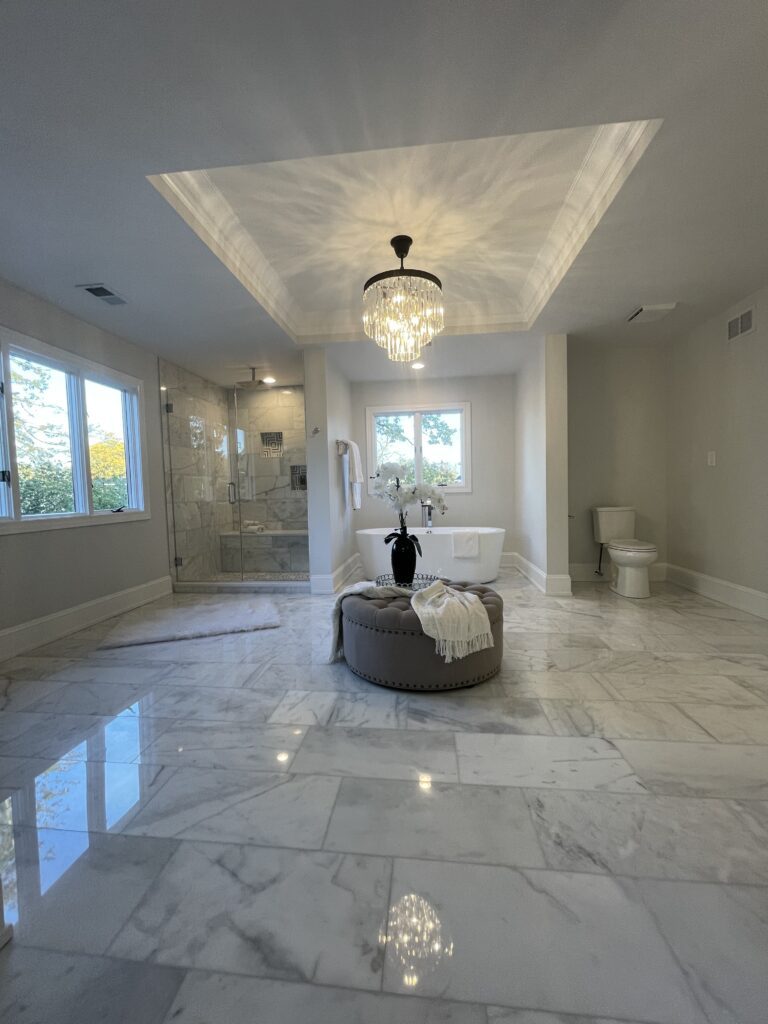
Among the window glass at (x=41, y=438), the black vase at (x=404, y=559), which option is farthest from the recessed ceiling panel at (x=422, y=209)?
the black vase at (x=404, y=559)

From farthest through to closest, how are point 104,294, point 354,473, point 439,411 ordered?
point 439,411
point 354,473
point 104,294

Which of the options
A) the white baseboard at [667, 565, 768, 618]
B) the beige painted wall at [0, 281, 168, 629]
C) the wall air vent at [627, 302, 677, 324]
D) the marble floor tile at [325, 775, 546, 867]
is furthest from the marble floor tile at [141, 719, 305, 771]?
the wall air vent at [627, 302, 677, 324]

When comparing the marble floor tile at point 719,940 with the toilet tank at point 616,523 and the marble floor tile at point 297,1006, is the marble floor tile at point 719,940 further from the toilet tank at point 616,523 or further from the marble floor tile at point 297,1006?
the toilet tank at point 616,523

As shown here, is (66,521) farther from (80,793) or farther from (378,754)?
(378,754)

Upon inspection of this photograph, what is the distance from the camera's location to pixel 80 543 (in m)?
3.51

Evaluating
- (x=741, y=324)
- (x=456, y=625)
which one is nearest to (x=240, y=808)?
(x=456, y=625)

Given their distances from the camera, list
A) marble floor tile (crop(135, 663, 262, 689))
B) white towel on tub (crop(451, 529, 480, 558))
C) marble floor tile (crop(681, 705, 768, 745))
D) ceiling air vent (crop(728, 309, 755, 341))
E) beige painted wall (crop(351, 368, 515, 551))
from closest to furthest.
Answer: marble floor tile (crop(681, 705, 768, 745))
marble floor tile (crop(135, 663, 262, 689))
ceiling air vent (crop(728, 309, 755, 341))
white towel on tub (crop(451, 529, 480, 558))
beige painted wall (crop(351, 368, 515, 551))

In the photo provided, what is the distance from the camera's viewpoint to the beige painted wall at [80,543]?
9.70ft

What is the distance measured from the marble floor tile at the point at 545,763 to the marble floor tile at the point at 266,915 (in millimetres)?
551

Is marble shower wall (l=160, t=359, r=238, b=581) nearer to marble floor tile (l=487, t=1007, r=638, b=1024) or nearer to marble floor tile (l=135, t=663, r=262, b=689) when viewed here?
marble floor tile (l=135, t=663, r=262, b=689)

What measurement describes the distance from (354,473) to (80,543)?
268 centimetres

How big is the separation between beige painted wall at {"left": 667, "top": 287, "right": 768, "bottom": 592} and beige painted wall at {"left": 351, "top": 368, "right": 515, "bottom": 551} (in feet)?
5.80

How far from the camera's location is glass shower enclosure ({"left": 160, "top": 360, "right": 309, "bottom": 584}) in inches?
202

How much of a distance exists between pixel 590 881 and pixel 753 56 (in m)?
2.64
